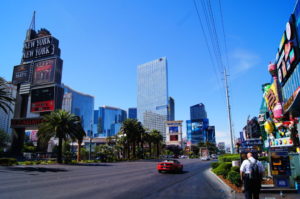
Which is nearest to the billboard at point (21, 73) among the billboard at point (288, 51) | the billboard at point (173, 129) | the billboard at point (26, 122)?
the billboard at point (26, 122)

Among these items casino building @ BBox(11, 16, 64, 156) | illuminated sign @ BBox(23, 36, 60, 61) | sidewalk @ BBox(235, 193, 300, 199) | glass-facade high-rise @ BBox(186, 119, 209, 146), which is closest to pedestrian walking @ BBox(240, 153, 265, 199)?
sidewalk @ BBox(235, 193, 300, 199)

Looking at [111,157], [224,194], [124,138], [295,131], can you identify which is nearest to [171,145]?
[124,138]

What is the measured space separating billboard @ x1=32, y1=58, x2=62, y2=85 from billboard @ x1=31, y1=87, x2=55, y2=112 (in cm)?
232

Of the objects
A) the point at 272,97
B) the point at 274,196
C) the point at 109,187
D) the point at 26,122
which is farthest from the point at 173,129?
the point at 274,196

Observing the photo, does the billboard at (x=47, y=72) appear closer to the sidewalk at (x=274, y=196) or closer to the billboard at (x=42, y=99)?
the billboard at (x=42, y=99)

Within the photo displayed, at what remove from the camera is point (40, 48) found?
198 feet

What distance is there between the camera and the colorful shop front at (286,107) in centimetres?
1031

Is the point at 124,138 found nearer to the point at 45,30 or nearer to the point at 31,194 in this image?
the point at 45,30

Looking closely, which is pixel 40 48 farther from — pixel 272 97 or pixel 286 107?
pixel 286 107

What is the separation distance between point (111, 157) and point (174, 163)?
107 ft

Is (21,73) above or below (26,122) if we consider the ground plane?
above

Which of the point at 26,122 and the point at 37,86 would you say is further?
the point at 37,86

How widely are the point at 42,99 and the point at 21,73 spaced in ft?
33.7

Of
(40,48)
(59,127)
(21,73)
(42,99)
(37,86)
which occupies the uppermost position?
(40,48)
